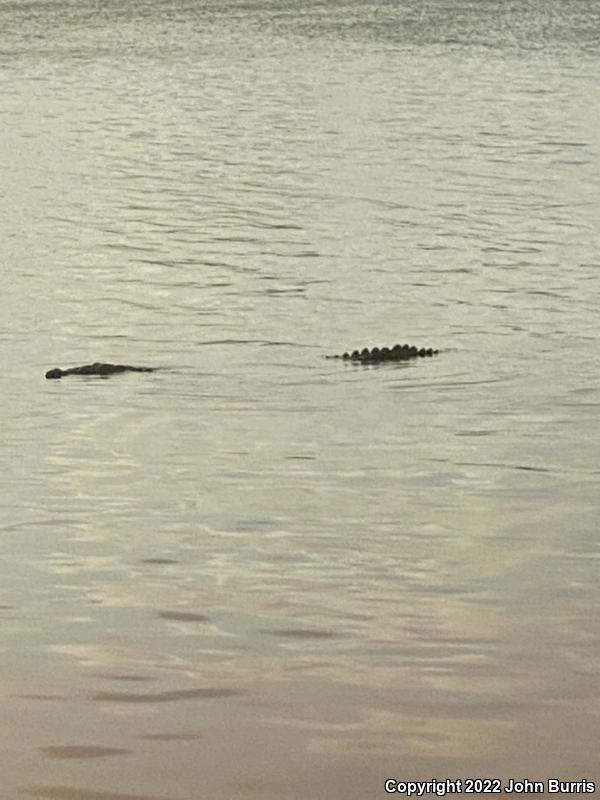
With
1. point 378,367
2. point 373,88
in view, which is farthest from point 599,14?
point 378,367

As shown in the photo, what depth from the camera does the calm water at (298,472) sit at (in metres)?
Answer: 6.43

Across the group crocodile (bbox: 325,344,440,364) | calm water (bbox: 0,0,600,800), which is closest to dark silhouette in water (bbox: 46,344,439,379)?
crocodile (bbox: 325,344,440,364)

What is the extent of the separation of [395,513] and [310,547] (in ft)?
2.74

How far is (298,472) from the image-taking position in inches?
433

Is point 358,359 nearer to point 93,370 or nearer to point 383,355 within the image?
point 383,355

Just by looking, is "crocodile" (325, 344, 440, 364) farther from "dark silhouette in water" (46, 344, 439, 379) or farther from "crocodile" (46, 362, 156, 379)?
"crocodile" (46, 362, 156, 379)

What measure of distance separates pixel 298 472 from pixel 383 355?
448 centimetres

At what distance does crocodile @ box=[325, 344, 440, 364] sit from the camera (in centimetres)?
1531

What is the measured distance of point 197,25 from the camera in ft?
222

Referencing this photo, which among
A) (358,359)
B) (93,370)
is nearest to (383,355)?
(358,359)

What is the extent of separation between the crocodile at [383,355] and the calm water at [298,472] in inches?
7.9

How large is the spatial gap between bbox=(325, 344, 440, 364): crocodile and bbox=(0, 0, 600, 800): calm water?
20 cm

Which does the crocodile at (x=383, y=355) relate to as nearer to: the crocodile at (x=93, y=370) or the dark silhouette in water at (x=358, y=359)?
the dark silhouette in water at (x=358, y=359)

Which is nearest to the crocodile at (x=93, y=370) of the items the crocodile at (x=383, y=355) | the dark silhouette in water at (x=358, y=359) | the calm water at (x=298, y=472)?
the dark silhouette in water at (x=358, y=359)
